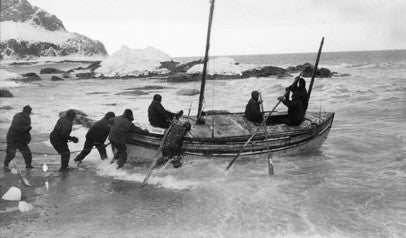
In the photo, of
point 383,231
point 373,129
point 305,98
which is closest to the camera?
point 383,231

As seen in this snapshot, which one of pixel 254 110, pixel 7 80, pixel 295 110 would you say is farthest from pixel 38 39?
pixel 295 110

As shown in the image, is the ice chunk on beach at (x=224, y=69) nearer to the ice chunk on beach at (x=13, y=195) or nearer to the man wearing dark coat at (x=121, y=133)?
the man wearing dark coat at (x=121, y=133)

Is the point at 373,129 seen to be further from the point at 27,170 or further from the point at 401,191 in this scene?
the point at 27,170

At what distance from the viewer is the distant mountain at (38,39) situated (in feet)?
367

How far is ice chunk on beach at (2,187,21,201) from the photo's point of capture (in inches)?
308

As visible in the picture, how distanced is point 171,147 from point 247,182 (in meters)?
2.35

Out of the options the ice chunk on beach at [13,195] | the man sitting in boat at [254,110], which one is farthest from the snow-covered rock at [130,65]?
the ice chunk on beach at [13,195]

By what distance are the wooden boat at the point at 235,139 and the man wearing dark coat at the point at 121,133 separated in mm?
367

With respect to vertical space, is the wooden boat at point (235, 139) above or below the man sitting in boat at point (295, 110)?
below

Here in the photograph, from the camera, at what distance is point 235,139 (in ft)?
34.4

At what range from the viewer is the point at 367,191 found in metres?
8.72

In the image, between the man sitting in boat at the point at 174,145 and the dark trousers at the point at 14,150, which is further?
the man sitting in boat at the point at 174,145

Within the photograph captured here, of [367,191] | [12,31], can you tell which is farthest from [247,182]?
[12,31]

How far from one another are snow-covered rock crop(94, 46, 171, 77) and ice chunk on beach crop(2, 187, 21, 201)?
151ft
